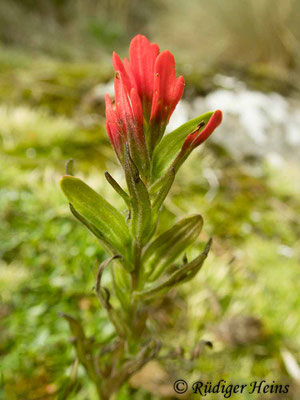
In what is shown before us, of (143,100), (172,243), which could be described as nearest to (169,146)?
(143,100)

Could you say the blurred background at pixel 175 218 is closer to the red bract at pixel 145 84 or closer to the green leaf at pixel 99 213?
the green leaf at pixel 99 213

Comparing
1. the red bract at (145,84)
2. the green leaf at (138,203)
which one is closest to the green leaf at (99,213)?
the green leaf at (138,203)

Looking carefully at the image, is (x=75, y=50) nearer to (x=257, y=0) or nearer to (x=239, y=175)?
(x=257, y=0)

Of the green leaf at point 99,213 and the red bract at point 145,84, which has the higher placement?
the red bract at point 145,84

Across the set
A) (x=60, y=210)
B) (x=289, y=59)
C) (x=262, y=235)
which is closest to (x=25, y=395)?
(x=60, y=210)
